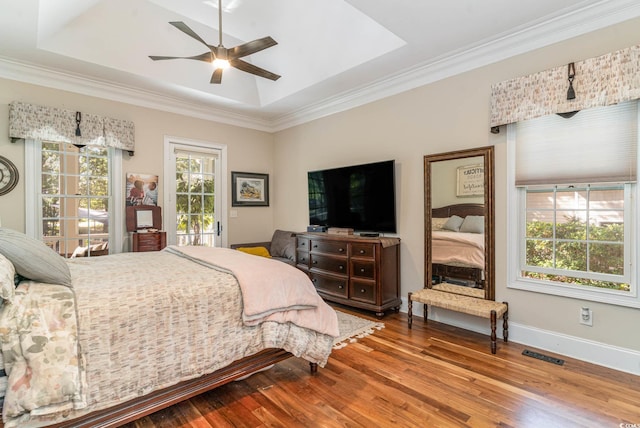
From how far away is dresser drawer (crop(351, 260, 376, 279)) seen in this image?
368 centimetres

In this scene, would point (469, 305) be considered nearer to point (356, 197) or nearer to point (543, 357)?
point (543, 357)

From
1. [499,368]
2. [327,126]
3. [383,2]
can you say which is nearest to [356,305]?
[499,368]

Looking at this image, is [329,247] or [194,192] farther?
[194,192]

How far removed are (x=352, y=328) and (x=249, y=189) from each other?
10.4 feet

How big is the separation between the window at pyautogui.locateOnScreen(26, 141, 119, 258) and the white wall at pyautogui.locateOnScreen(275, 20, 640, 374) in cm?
286

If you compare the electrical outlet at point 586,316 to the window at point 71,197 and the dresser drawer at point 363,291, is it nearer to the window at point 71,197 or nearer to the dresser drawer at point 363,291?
the dresser drawer at point 363,291

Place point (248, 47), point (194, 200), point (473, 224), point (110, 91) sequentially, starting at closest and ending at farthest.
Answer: point (248, 47), point (473, 224), point (110, 91), point (194, 200)

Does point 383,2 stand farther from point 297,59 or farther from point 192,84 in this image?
point 192,84

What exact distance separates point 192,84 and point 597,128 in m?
4.42

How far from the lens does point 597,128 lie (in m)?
2.60

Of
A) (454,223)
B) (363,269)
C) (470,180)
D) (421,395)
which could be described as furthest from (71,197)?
(470,180)

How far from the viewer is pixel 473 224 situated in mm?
3318

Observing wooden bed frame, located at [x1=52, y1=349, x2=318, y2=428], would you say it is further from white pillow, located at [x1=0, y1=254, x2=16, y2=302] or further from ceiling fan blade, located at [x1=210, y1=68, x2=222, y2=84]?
ceiling fan blade, located at [x1=210, y1=68, x2=222, y2=84]

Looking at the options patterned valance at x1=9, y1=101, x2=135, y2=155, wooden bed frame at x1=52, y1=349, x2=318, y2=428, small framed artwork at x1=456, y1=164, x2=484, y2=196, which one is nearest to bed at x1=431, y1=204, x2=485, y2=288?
small framed artwork at x1=456, y1=164, x2=484, y2=196
